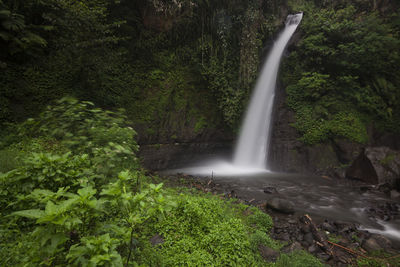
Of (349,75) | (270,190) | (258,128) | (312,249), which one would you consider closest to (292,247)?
(312,249)

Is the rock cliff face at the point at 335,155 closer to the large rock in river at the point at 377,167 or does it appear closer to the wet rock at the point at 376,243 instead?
the large rock in river at the point at 377,167

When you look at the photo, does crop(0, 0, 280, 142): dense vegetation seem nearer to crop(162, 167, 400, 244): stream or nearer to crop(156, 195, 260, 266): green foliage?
crop(162, 167, 400, 244): stream

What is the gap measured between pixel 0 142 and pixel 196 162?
27.2 ft

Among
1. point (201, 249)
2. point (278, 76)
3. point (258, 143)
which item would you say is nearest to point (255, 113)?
point (258, 143)

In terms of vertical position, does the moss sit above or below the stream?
above

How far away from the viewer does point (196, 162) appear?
37.9ft

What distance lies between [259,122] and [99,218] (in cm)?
1167

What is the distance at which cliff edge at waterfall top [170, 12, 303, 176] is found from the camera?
11.8m

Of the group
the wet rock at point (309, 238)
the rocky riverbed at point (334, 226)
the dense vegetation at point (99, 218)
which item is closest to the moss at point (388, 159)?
the rocky riverbed at point (334, 226)

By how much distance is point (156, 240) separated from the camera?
2938mm

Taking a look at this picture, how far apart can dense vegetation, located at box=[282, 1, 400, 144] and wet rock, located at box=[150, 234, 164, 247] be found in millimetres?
10314

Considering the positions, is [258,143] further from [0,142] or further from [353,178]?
[0,142]

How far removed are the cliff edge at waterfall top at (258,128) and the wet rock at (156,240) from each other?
7913 millimetres

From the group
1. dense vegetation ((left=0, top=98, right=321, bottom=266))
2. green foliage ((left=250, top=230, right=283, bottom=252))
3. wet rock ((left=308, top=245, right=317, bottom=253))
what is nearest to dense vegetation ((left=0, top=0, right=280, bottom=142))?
dense vegetation ((left=0, top=98, right=321, bottom=266))
